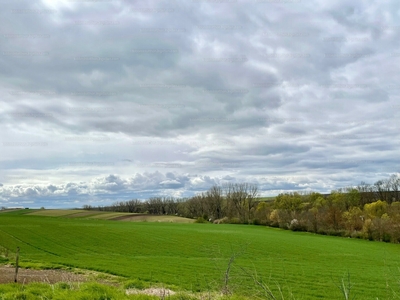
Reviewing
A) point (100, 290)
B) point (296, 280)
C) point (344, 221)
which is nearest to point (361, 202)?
point (344, 221)

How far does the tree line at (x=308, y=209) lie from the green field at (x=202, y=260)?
1044 inches

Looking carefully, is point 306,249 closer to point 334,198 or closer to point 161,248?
point 161,248

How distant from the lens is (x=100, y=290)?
12.3 meters

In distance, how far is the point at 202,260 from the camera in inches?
1496

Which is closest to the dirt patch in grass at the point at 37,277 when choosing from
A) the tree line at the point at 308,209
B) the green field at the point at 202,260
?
the green field at the point at 202,260

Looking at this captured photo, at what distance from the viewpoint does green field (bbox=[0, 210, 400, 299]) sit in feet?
77.4

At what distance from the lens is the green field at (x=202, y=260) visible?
2358cm

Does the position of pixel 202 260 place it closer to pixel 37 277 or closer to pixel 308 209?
pixel 37 277

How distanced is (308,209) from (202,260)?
84306mm

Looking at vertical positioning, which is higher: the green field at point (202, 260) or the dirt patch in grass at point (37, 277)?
the dirt patch in grass at point (37, 277)

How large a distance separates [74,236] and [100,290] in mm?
50507

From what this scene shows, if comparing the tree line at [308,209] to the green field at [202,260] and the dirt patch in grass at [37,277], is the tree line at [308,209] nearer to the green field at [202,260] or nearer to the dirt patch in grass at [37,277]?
the green field at [202,260]

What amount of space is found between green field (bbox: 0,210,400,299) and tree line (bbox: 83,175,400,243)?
26.5 m

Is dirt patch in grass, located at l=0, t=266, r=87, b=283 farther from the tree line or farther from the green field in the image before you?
the tree line
